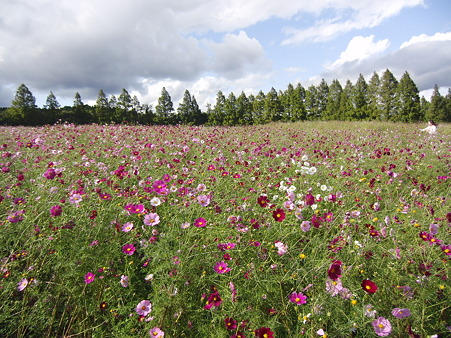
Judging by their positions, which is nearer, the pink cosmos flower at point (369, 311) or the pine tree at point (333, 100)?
the pink cosmos flower at point (369, 311)

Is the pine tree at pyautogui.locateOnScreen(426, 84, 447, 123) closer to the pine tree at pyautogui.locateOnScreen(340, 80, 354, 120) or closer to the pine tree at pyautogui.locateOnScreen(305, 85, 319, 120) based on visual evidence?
the pine tree at pyautogui.locateOnScreen(340, 80, 354, 120)

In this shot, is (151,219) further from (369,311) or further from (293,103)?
(293,103)

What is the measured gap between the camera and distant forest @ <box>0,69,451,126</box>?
23.7 metres

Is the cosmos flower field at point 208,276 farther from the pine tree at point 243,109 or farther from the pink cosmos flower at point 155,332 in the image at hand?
the pine tree at point 243,109

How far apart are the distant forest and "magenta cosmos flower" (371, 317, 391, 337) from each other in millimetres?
23788

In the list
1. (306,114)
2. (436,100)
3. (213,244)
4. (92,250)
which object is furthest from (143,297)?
(436,100)

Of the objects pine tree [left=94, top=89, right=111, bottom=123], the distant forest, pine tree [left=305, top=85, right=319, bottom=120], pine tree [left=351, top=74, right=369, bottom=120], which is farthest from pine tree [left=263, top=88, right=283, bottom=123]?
pine tree [left=94, top=89, right=111, bottom=123]

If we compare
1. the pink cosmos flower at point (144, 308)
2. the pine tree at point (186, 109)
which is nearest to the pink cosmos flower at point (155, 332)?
the pink cosmos flower at point (144, 308)

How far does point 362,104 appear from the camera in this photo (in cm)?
2880

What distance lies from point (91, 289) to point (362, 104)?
110 feet

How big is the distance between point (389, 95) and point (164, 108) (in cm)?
2581

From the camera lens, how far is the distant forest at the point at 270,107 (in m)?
23.7

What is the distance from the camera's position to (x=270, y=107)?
30484 millimetres

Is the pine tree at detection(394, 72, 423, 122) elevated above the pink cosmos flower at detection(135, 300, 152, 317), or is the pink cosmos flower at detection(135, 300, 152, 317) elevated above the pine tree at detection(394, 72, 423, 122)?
the pine tree at detection(394, 72, 423, 122)
